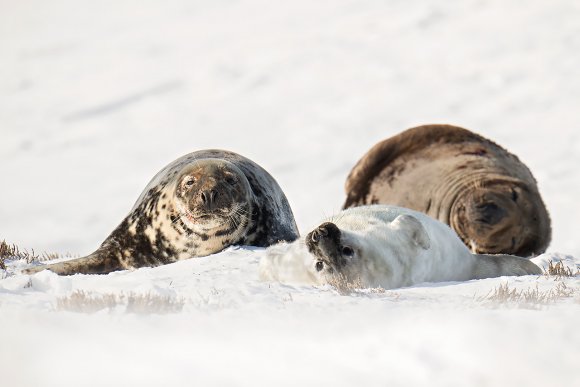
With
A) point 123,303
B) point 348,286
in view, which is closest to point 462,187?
point 348,286

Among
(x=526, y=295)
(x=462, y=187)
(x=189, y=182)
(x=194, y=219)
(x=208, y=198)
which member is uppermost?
(x=189, y=182)

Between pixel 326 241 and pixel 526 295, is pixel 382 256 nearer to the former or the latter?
pixel 326 241

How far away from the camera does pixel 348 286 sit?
5.74 m

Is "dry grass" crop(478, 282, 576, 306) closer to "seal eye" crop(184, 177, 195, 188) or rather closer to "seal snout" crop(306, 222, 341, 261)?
"seal snout" crop(306, 222, 341, 261)

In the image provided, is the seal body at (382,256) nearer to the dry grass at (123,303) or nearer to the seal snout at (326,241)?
the seal snout at (326,241)

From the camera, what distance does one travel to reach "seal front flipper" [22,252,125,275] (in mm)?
8234

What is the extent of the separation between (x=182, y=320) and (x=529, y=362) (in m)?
1.65

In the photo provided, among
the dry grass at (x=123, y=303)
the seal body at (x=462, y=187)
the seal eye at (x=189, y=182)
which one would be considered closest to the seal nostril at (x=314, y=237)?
the dry grass at (x=123, y=303)

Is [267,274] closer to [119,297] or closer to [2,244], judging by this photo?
[119,297]

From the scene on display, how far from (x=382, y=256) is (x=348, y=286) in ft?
1.67

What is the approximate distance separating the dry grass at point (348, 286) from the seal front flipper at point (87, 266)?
307 cm

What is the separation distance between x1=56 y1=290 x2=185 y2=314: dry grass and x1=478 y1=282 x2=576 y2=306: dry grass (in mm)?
1668

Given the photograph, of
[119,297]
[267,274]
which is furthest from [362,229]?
[119,297]

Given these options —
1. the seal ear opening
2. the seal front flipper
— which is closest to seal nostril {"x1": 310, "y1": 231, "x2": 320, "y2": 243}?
the seal ear opening
